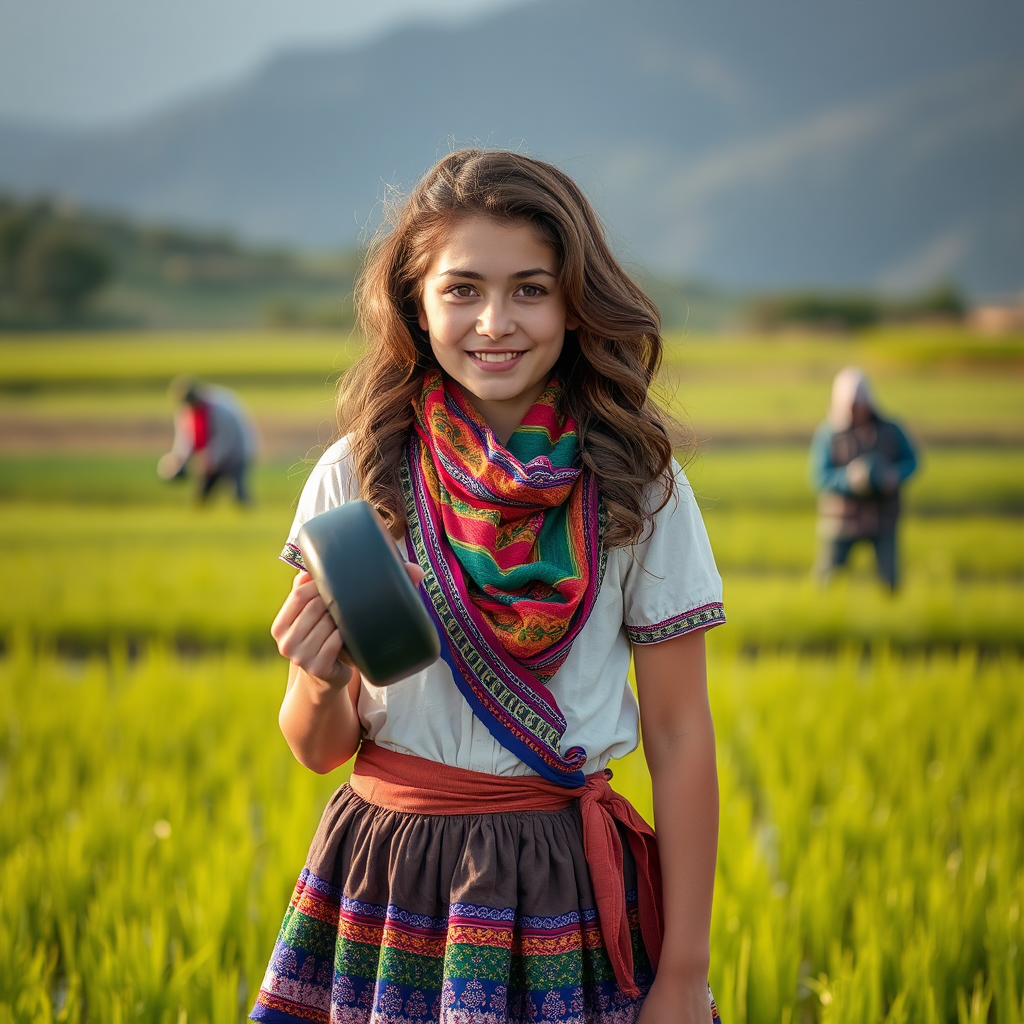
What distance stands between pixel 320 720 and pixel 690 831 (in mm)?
476

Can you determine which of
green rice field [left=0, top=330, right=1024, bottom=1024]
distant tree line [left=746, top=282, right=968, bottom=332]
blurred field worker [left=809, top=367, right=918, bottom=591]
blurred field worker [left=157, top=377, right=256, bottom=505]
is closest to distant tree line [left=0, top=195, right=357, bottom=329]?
distant tree line [left=746, top=282, right=968, bottom=332]

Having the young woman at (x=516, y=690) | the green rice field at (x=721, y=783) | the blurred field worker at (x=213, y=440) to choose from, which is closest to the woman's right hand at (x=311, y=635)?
the young woman at (x=516, y=690)

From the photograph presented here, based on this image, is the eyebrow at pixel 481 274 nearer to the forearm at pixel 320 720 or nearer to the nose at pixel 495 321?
the nose at pixel 495 321

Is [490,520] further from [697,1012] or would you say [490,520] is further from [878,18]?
[878,18]

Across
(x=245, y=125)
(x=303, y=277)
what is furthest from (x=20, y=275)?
(x=245, y=125)

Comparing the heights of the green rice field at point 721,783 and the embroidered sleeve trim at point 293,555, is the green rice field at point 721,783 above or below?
below

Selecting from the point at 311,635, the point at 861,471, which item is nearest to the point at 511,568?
the point at 311,635

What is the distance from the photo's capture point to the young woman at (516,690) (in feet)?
4.31

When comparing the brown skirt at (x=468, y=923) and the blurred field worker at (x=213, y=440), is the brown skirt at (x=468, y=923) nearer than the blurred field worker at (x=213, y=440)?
Yes

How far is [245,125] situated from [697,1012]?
129 meters

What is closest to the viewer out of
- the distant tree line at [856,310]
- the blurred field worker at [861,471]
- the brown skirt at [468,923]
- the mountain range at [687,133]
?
the brown skirt at [468,923]

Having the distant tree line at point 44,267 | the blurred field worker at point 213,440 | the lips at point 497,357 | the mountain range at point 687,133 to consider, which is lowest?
the lips at point 497,357

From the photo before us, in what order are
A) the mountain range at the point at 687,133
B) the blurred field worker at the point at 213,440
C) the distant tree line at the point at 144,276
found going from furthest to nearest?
1. the mountain range at the point at 687,133
2. the distant tree line at the point at 144,276
3. the blurred field worker at the point at 213,440

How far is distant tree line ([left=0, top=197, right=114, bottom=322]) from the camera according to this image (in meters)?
37.9
